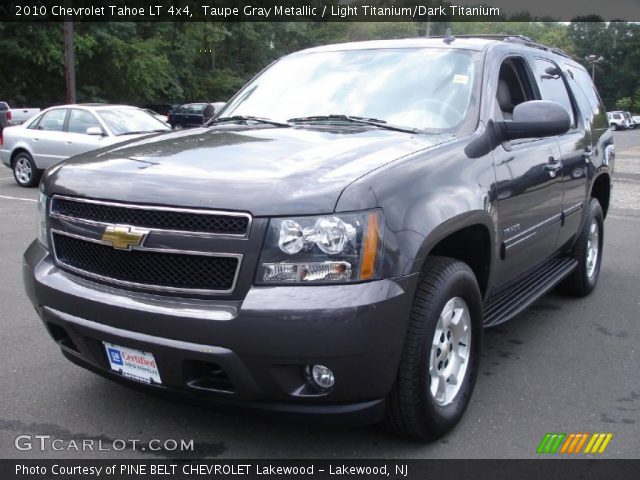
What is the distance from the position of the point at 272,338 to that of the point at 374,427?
0.98m

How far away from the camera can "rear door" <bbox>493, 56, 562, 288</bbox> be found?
3627 mm

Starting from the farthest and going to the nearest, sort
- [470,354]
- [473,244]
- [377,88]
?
[377,88] < [473,244] < [470,354]

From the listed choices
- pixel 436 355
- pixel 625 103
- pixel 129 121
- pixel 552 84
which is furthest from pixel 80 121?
pixel 625 103

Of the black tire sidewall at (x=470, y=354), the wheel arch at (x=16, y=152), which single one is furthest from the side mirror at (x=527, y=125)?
the wheel arch at (x=16, y=152)

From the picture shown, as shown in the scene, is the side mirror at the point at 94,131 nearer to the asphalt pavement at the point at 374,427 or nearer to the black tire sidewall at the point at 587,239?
the asphalt pavement at the point at 374,427

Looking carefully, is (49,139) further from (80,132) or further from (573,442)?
(573,442)

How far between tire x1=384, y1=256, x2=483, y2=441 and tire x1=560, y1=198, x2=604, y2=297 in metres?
2.38

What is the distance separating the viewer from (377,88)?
394 cm

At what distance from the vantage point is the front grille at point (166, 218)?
259 centimetres

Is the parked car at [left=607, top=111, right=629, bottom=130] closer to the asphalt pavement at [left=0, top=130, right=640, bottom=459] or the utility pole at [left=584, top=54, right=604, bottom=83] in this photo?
the utility pole at [left=584, top=54, right=604, bottom=83]

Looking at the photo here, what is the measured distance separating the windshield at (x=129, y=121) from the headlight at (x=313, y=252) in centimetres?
996

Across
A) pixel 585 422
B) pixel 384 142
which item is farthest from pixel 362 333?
pixel 585 422

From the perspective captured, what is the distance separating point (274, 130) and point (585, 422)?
2213mm

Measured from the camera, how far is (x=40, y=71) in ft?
105
